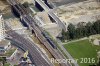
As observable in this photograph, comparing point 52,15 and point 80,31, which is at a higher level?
point 52,15

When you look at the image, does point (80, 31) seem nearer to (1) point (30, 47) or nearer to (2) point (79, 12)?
(1) point (30, 47)

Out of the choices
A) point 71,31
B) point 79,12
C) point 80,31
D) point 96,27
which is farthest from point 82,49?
point 79,12

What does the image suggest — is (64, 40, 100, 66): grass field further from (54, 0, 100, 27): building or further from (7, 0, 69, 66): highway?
(54, 0, 100, 27): building

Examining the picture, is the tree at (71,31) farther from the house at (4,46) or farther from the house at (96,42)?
the house at (4,46)

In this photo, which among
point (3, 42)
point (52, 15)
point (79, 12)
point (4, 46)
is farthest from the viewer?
point (79, 12)

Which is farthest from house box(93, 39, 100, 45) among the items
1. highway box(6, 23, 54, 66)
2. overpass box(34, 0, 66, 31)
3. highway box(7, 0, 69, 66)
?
highway box(6, 23, 54, 66)

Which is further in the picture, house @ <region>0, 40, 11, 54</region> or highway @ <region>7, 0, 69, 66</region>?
house @ <region>0, 40, 11, 54</region>
